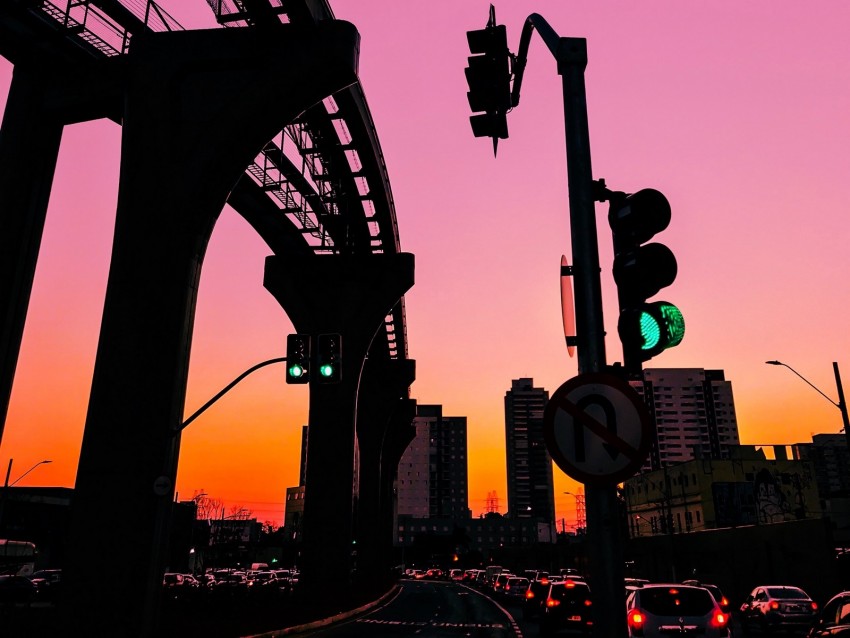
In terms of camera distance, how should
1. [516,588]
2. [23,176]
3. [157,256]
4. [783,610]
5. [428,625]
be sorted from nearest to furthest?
[157,256], [23,176], [783,610], [428,625], [516,588]

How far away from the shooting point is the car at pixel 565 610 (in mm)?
21453

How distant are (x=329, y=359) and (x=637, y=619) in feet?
25.5

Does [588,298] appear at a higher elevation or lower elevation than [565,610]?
higher

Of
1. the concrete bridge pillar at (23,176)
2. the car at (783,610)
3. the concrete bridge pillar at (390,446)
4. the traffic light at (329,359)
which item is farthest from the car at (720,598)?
the concrete bridge pillar at (390,446)

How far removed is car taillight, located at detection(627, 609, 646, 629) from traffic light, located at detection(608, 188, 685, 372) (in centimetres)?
970

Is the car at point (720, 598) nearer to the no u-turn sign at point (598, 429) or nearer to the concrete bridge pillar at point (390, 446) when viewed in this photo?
the no u-turn sign at point (598, 429)

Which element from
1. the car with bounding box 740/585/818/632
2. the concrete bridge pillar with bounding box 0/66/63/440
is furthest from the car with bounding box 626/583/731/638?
the concrete bridge pillar with bounding box 0/66/63/440

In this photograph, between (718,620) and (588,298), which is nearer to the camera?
(588,298)

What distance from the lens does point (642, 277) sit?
3742mm

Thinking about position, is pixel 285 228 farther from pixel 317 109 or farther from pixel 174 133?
pixel 174 133

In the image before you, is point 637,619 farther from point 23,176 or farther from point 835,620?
point 23,176

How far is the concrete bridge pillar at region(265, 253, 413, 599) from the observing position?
36.8 metres

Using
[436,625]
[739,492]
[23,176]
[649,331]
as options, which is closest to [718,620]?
[649,331]

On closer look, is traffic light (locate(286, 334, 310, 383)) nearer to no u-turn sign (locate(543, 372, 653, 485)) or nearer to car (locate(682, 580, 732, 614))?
car (locate(682, 580, 732, 614))
